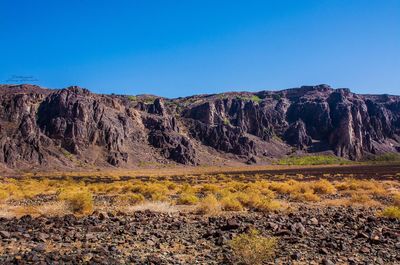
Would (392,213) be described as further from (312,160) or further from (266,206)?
(312,160)

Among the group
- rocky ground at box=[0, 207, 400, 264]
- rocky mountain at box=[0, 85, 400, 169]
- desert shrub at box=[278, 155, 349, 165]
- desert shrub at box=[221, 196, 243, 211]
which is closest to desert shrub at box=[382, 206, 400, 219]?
rocky ground at box=[0, 207, 400, 264]

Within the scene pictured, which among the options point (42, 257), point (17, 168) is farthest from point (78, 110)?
point (42, 257)

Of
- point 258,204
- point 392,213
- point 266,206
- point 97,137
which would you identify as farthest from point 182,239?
point 97,137

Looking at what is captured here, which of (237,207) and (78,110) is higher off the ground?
(78,110)

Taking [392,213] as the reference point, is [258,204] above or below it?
below

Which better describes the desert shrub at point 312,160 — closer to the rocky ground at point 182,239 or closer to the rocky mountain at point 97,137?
the rocky mountain at point 97,137

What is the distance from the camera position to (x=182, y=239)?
1165cm

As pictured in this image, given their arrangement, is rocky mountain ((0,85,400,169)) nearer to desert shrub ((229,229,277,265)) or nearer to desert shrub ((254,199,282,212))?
desert shrub ((254,199,282,212))

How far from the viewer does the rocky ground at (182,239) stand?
9.33 metres

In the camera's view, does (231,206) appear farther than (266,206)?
Yes

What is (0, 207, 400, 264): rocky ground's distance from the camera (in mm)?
9328

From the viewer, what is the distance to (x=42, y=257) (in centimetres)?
909

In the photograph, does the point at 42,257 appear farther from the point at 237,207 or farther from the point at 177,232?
the point at 237,207

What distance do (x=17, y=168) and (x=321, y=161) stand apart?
455ft
